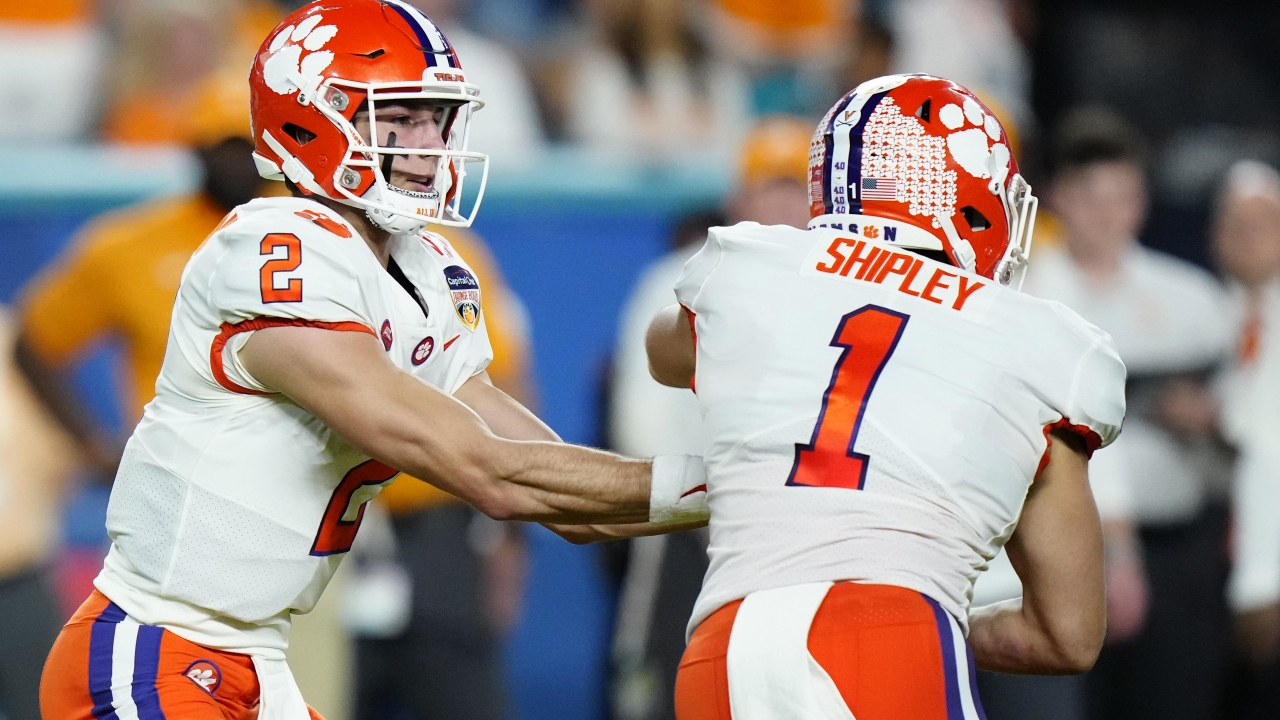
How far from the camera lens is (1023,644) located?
2.70 m

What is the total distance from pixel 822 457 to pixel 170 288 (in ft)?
9.79

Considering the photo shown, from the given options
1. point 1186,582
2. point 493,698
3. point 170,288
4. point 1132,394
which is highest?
point 170,288

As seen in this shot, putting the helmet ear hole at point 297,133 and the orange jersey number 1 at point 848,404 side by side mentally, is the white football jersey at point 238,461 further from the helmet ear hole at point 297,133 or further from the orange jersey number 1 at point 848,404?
the orange jersey number 1 at point 848,404

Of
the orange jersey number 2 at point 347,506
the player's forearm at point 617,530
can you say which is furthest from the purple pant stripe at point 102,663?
the player's forearm at point 617,530

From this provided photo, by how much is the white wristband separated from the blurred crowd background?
6.49 feet

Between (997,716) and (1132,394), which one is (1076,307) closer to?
(1132,394)

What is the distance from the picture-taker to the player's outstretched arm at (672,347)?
270 centimetres

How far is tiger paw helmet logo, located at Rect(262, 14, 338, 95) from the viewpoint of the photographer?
2.84 m

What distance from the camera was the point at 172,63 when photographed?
21.2 feet

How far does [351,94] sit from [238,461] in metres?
0.64

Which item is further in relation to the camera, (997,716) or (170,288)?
(170,288)

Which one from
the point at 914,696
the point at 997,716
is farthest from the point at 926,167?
the point at 997,716

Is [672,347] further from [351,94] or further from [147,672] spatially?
[147,672]

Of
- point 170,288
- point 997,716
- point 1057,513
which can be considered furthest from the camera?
point 170,288
